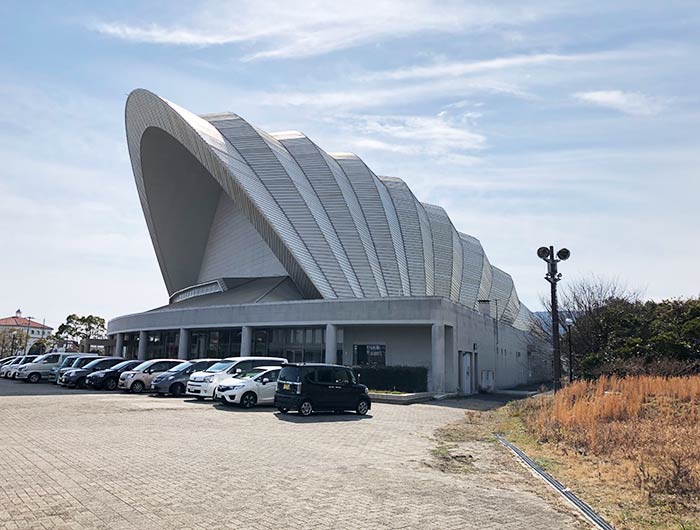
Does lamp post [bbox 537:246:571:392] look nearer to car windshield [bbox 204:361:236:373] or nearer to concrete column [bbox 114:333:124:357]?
car windshield [bbox 204:361:236:373]

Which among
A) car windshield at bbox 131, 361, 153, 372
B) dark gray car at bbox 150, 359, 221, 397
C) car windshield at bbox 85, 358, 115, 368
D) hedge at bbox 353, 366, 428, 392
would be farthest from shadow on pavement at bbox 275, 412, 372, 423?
car windshield at bbox 85, 358, 115, 368

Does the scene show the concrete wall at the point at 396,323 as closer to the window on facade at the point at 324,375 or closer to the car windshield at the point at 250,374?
the car windshield at the point at 250,374

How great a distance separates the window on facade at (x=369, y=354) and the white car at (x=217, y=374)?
33.8ft

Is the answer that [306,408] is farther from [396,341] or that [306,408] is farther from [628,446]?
[396,341]

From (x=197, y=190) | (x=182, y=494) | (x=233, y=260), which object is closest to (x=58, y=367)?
(x=233, y=260)

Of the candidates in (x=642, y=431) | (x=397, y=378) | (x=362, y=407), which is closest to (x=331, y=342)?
(x=397, y=378)

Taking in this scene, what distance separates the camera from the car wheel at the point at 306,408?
1775cm

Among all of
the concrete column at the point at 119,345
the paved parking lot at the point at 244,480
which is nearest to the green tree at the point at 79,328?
the concrete column at the point at 119,345

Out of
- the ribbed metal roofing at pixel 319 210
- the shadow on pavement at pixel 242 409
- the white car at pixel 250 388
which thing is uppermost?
the ribbed metal roofing at pixel 319 210

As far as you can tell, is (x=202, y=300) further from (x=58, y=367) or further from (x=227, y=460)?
(x=227, y=460)

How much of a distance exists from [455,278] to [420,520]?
40.9 m

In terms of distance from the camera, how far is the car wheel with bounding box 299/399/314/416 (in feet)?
58.2

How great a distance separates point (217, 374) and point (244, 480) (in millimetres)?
15013

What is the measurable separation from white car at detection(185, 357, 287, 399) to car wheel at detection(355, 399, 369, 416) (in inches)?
201
